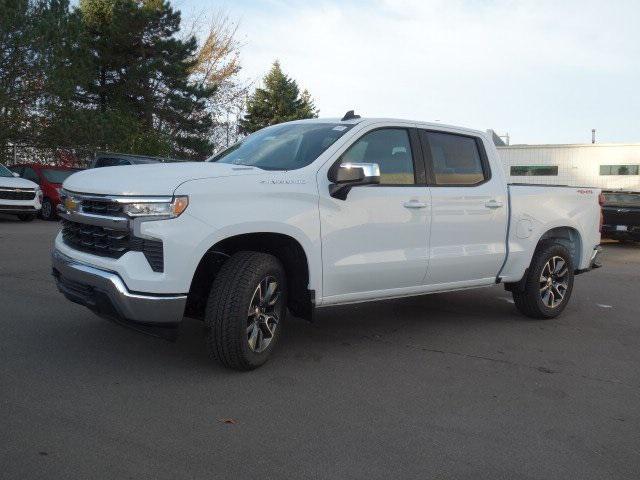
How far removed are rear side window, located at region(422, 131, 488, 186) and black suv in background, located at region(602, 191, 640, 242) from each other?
1079 cm

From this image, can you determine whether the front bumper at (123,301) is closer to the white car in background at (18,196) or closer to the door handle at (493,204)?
the door handle at (493,204)

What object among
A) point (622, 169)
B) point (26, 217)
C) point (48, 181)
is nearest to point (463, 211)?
point (26, 217)

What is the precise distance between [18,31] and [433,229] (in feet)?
74.7

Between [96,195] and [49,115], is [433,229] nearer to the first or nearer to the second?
[96,195]

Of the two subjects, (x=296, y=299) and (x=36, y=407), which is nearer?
(x=36, y=407)

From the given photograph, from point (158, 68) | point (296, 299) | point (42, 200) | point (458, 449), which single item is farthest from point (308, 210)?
point (158, 68)

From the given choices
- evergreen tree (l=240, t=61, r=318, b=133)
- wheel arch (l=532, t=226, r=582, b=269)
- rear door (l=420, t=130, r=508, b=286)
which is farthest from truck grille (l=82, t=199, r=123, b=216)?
evergreen tree (l=240, t=61, r=318, b=133)

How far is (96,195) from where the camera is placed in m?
4.51

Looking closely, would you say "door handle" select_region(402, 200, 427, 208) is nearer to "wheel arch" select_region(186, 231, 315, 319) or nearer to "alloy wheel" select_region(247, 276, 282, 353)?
"wheel arch" select_region(186, 231, 315, 319)

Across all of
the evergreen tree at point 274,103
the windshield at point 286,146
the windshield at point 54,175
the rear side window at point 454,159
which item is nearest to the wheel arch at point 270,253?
the windshield at point 286,146

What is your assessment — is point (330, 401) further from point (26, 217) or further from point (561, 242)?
point (26, 217)

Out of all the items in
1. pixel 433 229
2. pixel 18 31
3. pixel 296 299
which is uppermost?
pixel 18 31

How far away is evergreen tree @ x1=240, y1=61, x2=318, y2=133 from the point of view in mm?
51188

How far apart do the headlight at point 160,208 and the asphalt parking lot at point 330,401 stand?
1107mm
